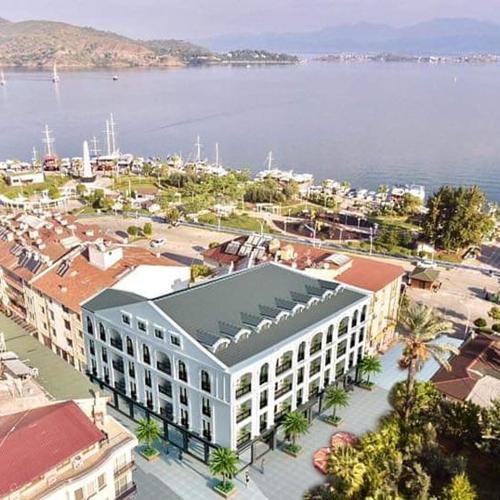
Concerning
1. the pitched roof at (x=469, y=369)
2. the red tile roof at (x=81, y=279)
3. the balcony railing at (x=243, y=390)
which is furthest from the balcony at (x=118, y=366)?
the pitched roof at (x=469, y=369)

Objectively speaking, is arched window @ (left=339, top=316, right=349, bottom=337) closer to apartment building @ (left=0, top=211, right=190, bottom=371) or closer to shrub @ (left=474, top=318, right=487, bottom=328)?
apartment building @ (left=0, top=211, right=190, bottom=371)

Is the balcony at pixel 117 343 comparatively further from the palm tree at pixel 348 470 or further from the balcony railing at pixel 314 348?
the palm tree at pixel 348 470

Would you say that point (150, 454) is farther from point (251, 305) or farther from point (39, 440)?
point (251, 305)

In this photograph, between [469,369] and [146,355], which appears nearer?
[146,355]

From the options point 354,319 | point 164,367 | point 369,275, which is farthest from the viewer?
point 369,275

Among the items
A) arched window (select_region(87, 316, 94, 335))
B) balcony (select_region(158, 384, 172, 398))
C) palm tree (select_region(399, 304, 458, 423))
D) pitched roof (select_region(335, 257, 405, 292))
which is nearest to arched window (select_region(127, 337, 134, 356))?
balcony (select_region(158, 384, 172, 398))

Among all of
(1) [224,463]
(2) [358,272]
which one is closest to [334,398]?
(1) [224,463]
